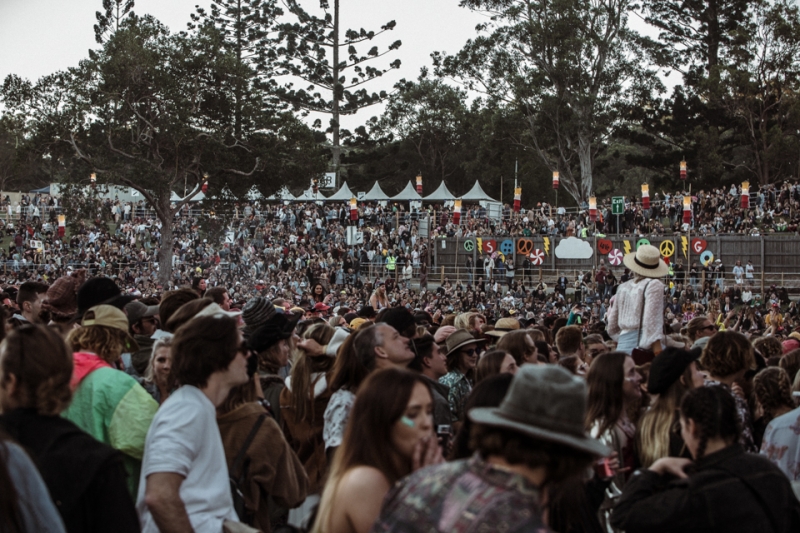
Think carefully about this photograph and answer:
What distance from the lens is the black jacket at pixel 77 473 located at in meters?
2.48

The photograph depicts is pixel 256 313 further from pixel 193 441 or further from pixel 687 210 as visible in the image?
pixel 687 210

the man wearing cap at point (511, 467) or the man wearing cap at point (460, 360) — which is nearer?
the man wearing cap at point (511, 467)

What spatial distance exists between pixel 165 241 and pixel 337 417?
32.3 m

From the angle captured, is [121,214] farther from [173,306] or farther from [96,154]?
[173,306]

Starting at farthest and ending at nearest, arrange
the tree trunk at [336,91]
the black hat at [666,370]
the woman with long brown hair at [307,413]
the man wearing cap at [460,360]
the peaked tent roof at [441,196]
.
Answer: the tree trunk at [336,91]
the peaked tent roof at [441,196]
the man wearing cap at [460,360]
the woman with long brown hair at [307,413]
the black hat at [666,370]

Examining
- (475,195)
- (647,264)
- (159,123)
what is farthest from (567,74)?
(647,264)

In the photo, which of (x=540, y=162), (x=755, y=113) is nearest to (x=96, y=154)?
(x=540, y=162)

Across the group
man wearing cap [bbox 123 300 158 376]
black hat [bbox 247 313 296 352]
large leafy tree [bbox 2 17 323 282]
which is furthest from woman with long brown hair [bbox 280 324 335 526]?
large leafy tree [bbox 2 17 323 282]

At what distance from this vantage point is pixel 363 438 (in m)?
2.50

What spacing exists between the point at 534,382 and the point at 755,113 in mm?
42527

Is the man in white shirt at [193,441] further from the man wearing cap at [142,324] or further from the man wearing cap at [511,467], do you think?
the man wearing cap at [142,324]

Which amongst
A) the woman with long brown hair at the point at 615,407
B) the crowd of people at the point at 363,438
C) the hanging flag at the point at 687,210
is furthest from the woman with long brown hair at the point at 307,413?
the hanging flag at the point at 687,210

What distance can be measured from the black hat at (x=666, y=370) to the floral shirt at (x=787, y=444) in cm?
55

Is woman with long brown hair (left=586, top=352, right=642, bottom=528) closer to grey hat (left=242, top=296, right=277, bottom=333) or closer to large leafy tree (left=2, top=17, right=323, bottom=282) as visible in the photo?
grey hat (left=242, top=296, right=277, bottom=333)
